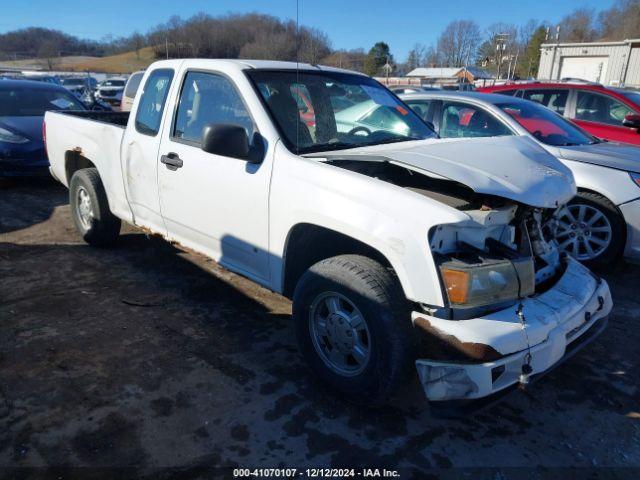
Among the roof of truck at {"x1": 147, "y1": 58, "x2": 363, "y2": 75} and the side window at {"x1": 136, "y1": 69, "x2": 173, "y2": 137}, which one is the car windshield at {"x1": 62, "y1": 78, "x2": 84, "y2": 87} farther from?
the roof of truck at {"x1": 147, "y1": 58, "x2": 363, "y2": 75}

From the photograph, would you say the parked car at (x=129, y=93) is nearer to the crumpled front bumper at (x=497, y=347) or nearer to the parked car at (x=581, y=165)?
the parked car at (x=581, y=165)

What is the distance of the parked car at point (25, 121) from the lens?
7566 millimetres

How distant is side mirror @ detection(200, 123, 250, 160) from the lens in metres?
2.93

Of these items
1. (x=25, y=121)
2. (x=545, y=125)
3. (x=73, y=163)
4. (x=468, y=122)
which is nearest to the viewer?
(x=73, y=163)

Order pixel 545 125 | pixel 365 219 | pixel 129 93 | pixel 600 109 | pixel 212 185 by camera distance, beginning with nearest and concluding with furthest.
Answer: pixel 365 219
pixel 212 185
pixel 545 125
pixel 600 109
pixel 129 93

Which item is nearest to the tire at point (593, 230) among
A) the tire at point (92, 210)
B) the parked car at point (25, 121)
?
the tire at point (92, 210)

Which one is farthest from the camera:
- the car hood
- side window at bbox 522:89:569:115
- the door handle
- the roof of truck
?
side window at bbox 522:89:569:115

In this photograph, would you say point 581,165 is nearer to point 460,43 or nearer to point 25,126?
point 25,126

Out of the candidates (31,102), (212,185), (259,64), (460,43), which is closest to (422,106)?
(259,64)

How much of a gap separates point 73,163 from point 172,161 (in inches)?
98.5

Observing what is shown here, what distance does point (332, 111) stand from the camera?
368 centimetres

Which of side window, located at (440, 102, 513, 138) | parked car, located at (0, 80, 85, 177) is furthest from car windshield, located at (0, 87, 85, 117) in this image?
side window, located at (440, 102, 513, 138)

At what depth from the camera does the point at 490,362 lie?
2.24 meters

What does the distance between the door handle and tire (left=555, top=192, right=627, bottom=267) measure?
3.57 metres
